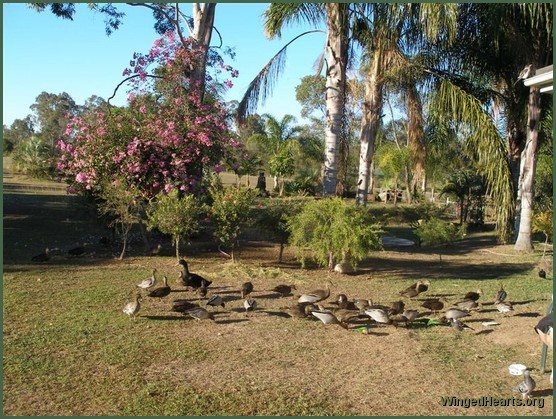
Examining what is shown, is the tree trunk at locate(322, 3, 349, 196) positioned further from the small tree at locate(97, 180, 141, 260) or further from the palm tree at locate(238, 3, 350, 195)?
the small tree at locate(97, 180, 141, 260)

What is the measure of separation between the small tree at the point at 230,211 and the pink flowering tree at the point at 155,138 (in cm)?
156

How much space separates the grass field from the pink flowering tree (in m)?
2.11

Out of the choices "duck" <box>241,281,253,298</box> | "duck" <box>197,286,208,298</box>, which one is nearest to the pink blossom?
"duck" <box>197,286,208,298</box>

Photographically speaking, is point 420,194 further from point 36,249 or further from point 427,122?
point 36,249

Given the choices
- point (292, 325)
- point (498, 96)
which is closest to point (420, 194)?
point (498, 96)

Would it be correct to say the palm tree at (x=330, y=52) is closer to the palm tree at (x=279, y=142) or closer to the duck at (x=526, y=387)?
the duck at (x=526, y=387)

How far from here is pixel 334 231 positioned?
35.7 ft

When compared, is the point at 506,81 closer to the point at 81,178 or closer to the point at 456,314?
the point at 456,314

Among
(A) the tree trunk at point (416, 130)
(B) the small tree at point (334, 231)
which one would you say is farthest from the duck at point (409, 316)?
(A) the tree trunk at point (416, 130)

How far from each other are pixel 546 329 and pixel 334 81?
31.4ft

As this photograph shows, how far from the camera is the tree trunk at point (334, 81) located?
1377 cm

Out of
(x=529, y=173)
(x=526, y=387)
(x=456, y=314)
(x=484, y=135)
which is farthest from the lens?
(x=529, y=173)

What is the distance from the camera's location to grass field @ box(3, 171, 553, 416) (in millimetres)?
5168

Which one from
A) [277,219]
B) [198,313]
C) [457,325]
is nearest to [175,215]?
[277,219]
